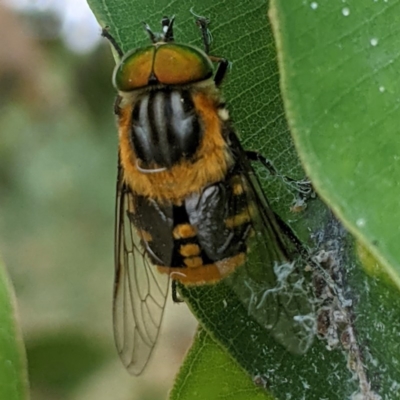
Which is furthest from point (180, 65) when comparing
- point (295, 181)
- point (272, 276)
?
point (272, 276)

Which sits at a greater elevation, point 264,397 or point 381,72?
point 381,72

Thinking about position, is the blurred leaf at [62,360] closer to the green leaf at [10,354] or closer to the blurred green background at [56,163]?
the blurred green background at [56,163]

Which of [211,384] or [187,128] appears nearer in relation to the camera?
[187,128]

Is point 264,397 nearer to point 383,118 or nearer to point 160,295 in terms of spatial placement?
point 160,295

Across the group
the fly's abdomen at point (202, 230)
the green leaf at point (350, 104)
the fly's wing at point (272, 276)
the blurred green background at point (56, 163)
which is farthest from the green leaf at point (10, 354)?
the blurred green background at point (56, 163)

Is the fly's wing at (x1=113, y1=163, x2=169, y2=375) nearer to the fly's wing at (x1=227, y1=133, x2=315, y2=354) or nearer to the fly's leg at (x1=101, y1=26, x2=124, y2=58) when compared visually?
the fly's wing at (x1=227, y1=133, x2=315, y2=354)

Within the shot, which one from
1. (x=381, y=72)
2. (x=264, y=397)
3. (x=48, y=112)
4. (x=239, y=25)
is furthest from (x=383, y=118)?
(x=48, y=112)
